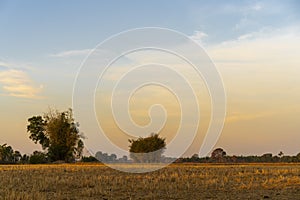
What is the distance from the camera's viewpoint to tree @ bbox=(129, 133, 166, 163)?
10988 centimetres

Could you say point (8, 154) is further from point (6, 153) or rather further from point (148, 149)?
point (148, 149)

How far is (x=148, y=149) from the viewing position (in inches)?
4619

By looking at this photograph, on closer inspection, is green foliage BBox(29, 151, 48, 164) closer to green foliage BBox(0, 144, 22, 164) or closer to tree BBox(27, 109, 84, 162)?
tree BBox(27, 109, 84, 162)

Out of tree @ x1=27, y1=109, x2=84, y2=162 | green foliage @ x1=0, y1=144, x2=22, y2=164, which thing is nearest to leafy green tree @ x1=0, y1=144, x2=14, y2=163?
green foliage @ x1=0, y1=144, x2=22, y2=164

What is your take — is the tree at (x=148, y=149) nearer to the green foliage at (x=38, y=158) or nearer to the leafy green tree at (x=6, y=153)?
the green foliage at (x=38, y=158)

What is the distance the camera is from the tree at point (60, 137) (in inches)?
3541

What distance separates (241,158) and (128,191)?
117 metres

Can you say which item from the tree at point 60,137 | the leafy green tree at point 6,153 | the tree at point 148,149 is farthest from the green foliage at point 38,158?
the leafy green tree at point 6,153

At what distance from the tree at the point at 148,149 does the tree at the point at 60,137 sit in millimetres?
20786

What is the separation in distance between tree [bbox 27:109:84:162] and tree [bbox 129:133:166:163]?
818 inches

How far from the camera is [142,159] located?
112 m

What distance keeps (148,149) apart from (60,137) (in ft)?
106

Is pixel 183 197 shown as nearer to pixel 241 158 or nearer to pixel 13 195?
pixel 13 195

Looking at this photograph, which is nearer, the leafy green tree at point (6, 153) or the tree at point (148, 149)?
the tree at point (148, 149)
